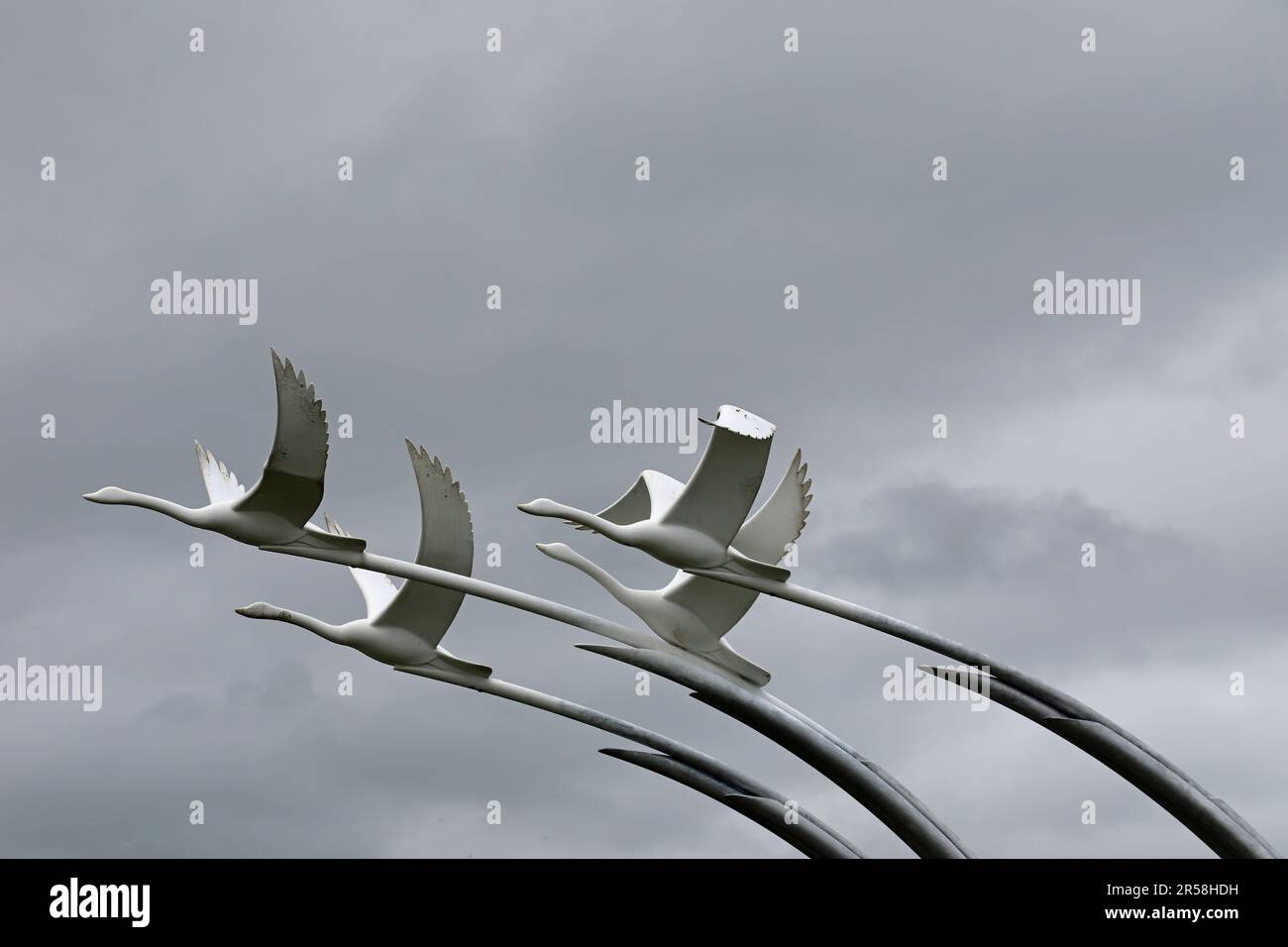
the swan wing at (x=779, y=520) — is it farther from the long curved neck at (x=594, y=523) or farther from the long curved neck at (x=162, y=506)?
the long curved neck at (x=162, y=506)

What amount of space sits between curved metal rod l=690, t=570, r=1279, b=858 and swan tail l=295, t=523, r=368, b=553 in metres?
3.91

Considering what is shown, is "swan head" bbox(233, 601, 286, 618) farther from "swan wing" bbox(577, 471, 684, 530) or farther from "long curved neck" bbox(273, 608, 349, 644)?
"swan wing" bbox(577, 471, 684, 530)

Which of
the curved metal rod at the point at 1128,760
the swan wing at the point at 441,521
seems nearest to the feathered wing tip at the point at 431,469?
the swan wing at the point at 441,521

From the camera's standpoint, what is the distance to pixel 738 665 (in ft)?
81.7

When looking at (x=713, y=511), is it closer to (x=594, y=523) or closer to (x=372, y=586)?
(x=594, y=523)

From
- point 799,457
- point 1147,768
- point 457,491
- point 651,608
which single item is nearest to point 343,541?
point 457,491

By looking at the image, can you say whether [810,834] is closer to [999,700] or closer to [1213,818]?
[999,700]

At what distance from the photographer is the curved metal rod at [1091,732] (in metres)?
23.7

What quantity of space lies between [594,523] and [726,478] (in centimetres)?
167

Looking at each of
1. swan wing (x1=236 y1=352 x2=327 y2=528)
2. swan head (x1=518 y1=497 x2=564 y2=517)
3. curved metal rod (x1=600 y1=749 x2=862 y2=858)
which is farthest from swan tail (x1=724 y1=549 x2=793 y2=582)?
swan wing (x1=236 y1=352 x2=327 y2=528)

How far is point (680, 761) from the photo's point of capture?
1000 inches

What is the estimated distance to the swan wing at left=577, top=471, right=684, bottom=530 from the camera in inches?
1012

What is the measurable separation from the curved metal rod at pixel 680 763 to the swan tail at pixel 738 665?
124 cm
